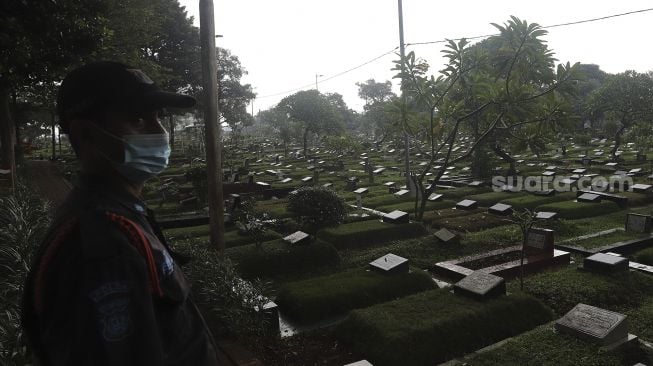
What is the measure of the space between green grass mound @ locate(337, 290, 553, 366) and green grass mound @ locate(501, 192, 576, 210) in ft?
29.2

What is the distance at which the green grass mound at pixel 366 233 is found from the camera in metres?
11.4

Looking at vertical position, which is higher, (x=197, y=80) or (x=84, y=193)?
(x=197, y=80)

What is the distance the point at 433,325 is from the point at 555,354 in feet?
4.95

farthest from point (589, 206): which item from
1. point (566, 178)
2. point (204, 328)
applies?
point (204, 328)

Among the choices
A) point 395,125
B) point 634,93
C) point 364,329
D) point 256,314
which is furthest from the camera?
point 634,93

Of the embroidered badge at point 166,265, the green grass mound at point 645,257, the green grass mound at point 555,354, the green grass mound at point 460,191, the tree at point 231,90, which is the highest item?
the tree at point 231,90

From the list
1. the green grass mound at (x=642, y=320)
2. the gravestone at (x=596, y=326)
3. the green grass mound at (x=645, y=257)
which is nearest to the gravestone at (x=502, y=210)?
the green grass mound at (x=645, y=257)

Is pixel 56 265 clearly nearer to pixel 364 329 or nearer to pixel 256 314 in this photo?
pixel 256 314

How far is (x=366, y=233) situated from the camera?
11703 mm

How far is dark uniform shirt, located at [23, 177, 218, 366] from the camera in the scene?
1.39 m

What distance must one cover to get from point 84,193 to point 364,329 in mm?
5154

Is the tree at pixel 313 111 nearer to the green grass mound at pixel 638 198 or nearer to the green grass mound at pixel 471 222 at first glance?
the green grass mound at pixel 471 222

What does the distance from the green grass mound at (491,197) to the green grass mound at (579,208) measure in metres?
2.07

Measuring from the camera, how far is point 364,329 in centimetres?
618
